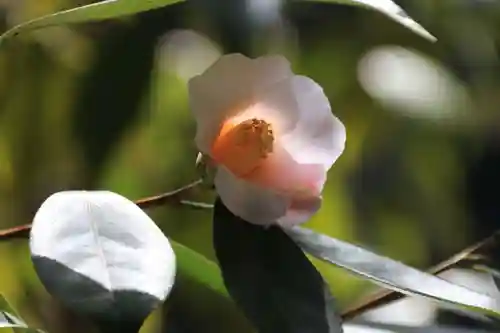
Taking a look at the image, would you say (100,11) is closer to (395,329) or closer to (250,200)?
(250,200)

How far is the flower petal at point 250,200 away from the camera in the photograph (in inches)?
18.0

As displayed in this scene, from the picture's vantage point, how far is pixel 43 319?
0.85 m

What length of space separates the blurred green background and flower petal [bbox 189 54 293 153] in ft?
0.86

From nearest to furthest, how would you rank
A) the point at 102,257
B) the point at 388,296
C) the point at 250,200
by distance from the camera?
the point at 102,257
the point at 250,200
the point at 388,296

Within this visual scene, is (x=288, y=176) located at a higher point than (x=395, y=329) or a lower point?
higher

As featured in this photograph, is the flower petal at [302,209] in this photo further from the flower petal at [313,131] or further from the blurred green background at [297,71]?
the blurred green background at [297,71]

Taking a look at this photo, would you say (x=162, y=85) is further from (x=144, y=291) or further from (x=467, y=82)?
(x=144, y=291)

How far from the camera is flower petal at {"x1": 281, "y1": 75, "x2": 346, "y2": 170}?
0.49 m

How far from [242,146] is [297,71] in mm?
685

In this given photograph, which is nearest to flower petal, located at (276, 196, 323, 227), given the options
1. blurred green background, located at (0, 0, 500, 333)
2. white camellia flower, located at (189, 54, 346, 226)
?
white camellia flower, located at (189, 54, 346, 226)

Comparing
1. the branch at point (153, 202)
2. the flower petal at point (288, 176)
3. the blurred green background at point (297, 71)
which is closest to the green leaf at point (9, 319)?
the branch at point (153, 202)

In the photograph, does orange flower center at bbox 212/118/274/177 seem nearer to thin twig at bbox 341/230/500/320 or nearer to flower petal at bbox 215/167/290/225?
flower petal at bbox 215/167/290/225

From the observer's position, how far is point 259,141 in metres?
0.48

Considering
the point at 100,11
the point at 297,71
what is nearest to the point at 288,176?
the point at 100,11
